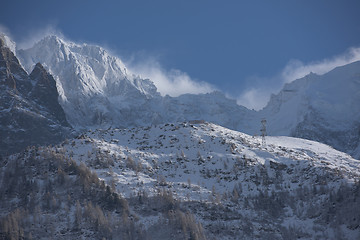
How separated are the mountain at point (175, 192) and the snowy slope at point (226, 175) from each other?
A: 0.23 m

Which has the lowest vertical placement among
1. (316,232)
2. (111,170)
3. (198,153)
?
(316,232)

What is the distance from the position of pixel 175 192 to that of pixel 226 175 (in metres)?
16.8

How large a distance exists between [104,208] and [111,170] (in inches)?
643

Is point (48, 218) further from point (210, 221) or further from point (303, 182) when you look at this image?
point (303, 182)

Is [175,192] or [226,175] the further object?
[226,175]

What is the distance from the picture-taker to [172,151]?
11531 cm

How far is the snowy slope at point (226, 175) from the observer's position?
8394 centimetres

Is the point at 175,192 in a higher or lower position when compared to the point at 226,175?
lower

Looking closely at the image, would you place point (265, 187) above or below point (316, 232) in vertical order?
above

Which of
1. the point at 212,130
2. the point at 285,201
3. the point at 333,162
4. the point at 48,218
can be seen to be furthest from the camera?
the point at 212,130

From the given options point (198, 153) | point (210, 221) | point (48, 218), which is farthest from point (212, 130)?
point (48, 218)

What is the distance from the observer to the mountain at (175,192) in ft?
255

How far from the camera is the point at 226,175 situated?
4104 inches

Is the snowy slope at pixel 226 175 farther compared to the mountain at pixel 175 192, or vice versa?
the snowy slope at pixel 226 175
